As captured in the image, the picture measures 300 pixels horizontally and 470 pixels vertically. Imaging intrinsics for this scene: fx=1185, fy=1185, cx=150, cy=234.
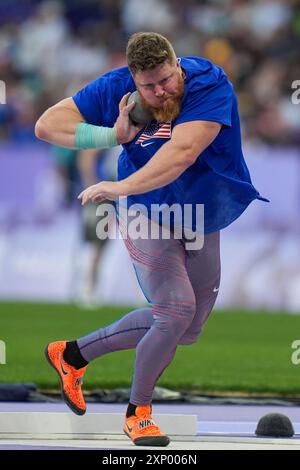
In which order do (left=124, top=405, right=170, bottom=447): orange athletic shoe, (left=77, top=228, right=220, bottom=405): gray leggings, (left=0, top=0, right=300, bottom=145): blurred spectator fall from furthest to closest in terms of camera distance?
(left=0, top=0, right=300, bottom=145): blurred spectator < (left=77, top=228, right=220, bottom=405): gray leggings < (left=124, top=405, right=170, bottom=447): orange athletic shoe

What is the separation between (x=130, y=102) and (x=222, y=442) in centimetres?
172

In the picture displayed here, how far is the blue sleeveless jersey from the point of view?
5.70m

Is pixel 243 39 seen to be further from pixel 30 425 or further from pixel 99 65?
pixel 30 425

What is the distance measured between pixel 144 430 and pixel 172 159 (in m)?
1.35

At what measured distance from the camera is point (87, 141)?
19.3ft

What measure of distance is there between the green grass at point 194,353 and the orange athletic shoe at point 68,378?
7.29ft

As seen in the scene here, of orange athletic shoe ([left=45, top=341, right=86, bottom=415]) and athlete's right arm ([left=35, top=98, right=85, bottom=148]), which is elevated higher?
athlete's right arm ([left=35, top=98, right=85, bottom=148])

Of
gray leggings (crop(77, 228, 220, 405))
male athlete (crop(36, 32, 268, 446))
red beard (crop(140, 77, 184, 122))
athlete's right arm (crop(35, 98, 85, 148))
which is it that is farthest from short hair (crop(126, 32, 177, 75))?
gray leggings (crop(77, 228, 220, 405))

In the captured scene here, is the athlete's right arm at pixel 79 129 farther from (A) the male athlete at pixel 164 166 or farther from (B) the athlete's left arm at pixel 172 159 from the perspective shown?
(B) the athlete's left arm at pixel 172 159

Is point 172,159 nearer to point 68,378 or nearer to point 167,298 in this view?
point 167,298

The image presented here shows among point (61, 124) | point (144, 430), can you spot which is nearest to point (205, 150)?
point (61, 124)

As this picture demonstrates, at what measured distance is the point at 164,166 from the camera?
5.54 meters

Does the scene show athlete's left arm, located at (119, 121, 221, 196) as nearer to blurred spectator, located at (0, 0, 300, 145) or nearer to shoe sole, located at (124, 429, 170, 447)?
shoe sole, located at (124, 429, 170, 447)

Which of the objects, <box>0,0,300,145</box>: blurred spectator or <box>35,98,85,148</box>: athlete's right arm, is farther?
<box>0,0,300,145</box>: blurred spectator
